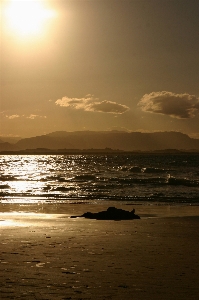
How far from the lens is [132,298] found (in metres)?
7.76

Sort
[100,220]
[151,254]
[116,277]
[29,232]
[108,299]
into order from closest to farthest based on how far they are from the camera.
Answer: [108,299], [116,277], [151,254], [29,232], [100,220]

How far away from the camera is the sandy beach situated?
8180 millimetres

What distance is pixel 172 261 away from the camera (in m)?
10.6

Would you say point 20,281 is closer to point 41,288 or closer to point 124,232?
point 41,288

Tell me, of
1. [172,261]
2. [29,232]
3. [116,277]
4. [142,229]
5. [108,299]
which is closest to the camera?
[108,299]

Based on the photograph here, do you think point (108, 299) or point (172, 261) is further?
point (172, 261)

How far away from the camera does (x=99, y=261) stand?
415 inches

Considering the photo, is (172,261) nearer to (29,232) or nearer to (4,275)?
(4,275)

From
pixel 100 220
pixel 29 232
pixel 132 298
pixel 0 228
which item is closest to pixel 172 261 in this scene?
pixel 132 298

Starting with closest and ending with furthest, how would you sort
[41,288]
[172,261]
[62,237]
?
1. [41,288]
2. [172,261]
3. [62,237]

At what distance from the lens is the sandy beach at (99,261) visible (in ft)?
26.8

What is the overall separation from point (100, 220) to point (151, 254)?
850 cm

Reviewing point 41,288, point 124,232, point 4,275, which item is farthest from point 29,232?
point 41,288

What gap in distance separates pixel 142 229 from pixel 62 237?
3.37m
